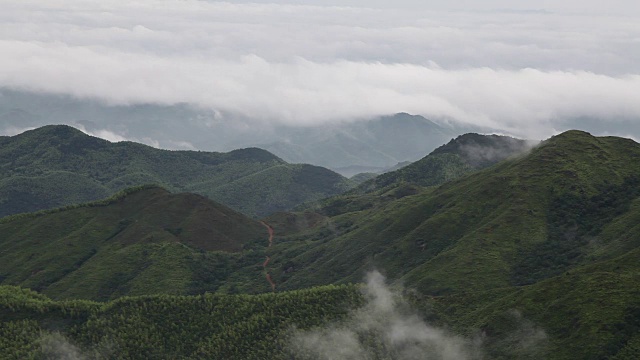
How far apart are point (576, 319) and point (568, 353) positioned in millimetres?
13583

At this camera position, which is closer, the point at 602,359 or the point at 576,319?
the point at 602,359

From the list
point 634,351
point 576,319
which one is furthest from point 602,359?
point 576,319

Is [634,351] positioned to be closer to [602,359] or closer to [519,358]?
[602,359]

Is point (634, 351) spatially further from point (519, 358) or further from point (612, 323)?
point (519, 358)

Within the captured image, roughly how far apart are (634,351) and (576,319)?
2234 centimetres

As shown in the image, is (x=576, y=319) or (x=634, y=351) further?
(x=576, y=319)

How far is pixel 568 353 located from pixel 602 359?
10.1 metres

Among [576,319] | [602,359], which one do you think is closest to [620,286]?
[576,319]

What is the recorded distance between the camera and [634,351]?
579 ft

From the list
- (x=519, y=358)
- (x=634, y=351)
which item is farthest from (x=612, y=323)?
(x=519, y=358)

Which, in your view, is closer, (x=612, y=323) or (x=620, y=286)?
(x=612, y=323)

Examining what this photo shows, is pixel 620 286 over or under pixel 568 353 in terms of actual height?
over

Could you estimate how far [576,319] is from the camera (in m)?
198

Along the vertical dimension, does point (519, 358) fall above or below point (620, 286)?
below
